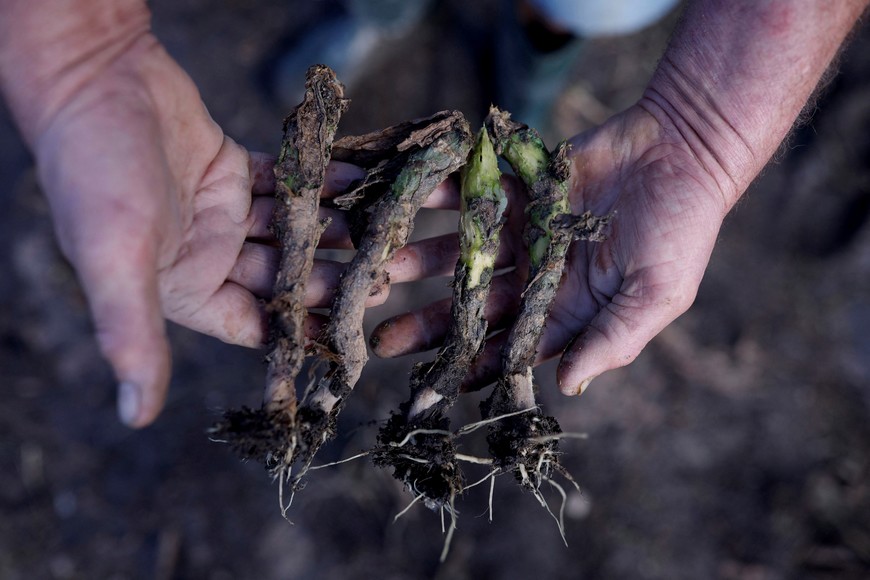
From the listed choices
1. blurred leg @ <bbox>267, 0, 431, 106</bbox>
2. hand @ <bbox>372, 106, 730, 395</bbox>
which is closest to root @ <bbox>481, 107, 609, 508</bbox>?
hand @ <bbox>372, 106, 730, 395</bbox>

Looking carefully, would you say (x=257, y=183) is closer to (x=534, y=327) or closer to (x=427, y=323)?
(x=427, y=323)

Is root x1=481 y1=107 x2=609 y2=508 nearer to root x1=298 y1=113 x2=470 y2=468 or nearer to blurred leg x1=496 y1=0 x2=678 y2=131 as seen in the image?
root x1=298 y1=113 x2=470 y2=468

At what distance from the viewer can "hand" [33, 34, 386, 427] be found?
195 centimetres

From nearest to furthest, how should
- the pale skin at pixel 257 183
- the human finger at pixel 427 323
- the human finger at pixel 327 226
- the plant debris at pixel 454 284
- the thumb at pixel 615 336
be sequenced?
1. the pale skin at pixel 257 183
2. the thumb at pixel 615 336
3. the plant debris at pixel 454 284
4. the human finger at pixel 327 226
5. the human finger at pixel 427 323

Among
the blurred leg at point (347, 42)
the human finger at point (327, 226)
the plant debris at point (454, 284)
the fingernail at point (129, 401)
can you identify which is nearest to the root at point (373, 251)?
the plant debris at point (454, 284)

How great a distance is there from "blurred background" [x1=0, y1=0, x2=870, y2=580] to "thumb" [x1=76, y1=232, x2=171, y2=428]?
2188mm

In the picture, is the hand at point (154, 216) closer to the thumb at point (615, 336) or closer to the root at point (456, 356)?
the root at point (456, 356)

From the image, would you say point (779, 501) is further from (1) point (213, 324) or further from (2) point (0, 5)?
(2) point (0, 5)

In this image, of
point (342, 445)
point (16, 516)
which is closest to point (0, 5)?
point (342, 445)

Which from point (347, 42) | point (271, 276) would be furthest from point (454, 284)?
point (347, 42)

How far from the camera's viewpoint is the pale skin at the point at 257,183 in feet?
6.67

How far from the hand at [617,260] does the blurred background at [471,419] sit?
1180 mm

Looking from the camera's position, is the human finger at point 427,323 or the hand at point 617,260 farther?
the human finger at point 427,323

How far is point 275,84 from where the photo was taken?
4.76 meters
